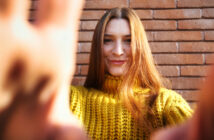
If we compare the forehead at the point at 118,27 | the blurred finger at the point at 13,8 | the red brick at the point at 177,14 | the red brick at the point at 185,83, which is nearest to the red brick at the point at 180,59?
the red brick at the point at 185,83

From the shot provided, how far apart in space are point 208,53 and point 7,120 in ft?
4.52

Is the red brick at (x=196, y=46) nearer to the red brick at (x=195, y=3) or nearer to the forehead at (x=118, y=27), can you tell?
the red brick at (x=195, y=3)

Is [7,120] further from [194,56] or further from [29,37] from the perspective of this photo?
[194,56]

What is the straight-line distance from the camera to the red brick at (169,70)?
1.40 metres

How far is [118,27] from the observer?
1182mm

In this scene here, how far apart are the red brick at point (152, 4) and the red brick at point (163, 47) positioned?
0.74 ft

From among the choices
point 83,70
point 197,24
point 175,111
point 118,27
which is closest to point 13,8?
point 175,111

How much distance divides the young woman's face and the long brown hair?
26 millimetres

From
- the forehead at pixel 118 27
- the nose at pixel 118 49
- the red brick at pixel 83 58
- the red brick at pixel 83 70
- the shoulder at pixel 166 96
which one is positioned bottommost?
the shoulder at pixel 166 96

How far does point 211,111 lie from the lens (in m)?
0.18

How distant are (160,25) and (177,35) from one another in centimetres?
12

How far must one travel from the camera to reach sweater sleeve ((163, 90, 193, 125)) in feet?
3.16

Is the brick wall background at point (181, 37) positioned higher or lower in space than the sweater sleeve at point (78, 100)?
higher

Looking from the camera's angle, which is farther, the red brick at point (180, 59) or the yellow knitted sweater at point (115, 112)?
the red brick at point (180, 59)
